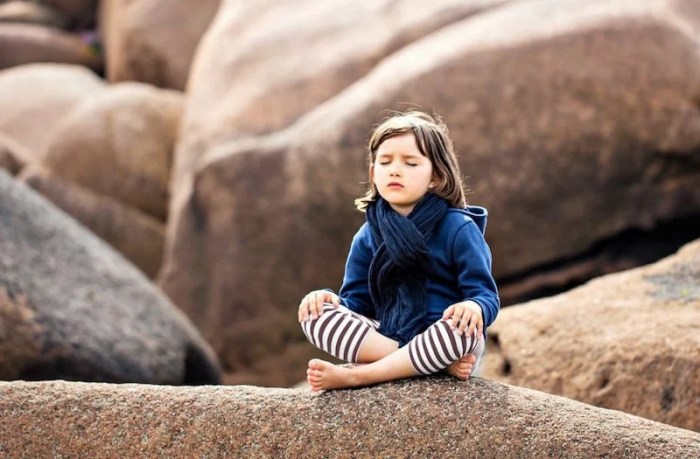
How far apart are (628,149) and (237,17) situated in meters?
3.74

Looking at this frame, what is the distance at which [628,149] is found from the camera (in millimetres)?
6438

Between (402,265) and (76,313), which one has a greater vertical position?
(402,265)

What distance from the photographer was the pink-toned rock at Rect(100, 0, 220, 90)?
452 inches

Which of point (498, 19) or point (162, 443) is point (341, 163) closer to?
point (498, 19)

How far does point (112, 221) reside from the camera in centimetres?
933

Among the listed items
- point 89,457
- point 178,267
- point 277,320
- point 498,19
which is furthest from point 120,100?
point 89,457

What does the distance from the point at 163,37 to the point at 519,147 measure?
19.8ft

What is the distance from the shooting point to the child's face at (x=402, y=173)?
300 centimetres

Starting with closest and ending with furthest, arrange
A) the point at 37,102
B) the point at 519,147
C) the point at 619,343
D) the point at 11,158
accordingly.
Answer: the point at 619,343, the point at 519,147, the point at 11,158, the point at 37,102

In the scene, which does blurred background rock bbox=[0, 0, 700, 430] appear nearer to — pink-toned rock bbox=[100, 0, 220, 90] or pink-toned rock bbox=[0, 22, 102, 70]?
pink-toned rock bbox=[100, 0, 220, 90]

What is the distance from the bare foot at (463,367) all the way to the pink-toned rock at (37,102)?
8.46 meters

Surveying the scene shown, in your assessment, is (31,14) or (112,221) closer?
(112,221)

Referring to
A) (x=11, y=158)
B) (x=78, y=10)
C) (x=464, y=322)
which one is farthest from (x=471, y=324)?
(x=78, y=10)

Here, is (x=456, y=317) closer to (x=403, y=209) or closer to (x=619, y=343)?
(x=403, y=209)
